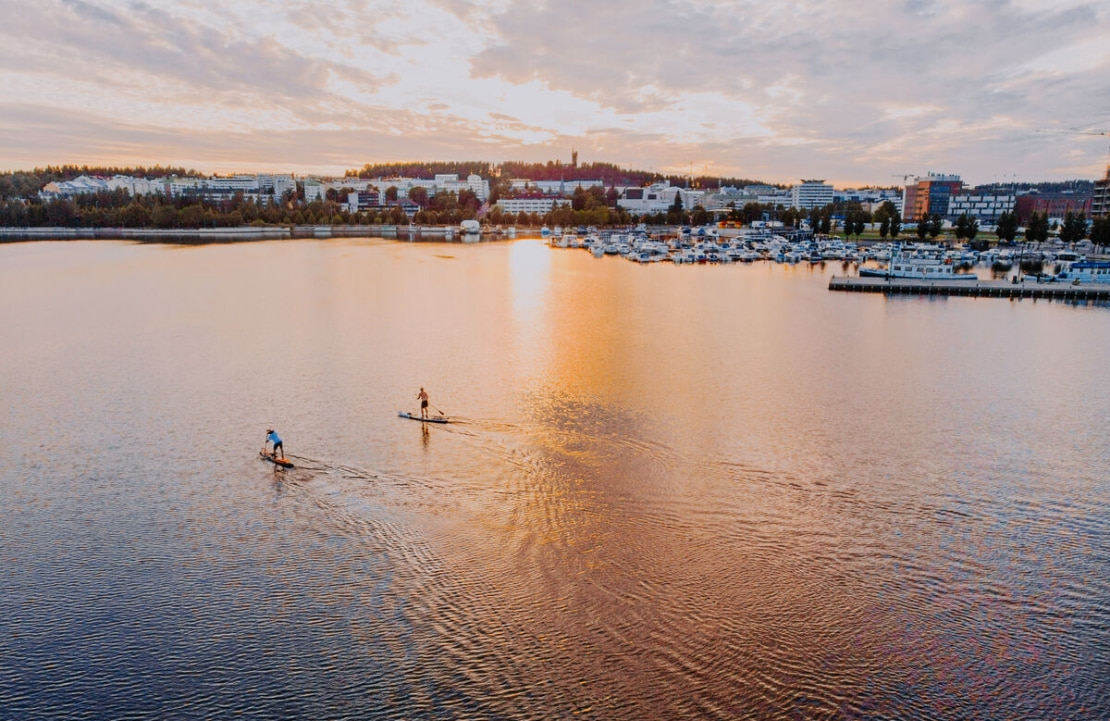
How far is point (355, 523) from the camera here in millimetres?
7422

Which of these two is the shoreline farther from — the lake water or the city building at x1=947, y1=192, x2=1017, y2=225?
the city building at x1=947, y1=192, x2=1017, y2=225

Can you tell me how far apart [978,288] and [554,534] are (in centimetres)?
2636

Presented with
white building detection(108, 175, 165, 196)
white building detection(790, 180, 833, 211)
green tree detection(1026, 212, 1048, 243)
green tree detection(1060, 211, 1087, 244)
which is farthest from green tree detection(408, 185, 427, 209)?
green tree detection(1060, 211, 1087, 244)

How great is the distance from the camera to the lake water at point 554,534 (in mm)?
5227

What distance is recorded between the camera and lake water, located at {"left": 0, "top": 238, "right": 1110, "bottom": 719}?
523cm

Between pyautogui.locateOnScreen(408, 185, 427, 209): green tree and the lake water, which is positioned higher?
pyautogui.locateOnScreen(408, 185, 427, 209): green tree

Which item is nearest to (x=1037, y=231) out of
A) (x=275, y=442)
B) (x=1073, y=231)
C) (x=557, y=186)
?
(x=1073, y=231)

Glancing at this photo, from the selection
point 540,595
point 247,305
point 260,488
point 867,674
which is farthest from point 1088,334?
point 247,305

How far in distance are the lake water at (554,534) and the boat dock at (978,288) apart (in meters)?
12.0

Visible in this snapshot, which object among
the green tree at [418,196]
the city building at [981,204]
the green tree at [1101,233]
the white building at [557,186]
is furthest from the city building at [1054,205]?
the green tree at [418,196]

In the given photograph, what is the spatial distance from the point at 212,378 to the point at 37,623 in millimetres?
7983

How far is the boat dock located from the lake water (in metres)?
12.0

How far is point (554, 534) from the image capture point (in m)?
7.20

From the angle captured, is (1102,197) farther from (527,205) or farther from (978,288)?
(527,205)
